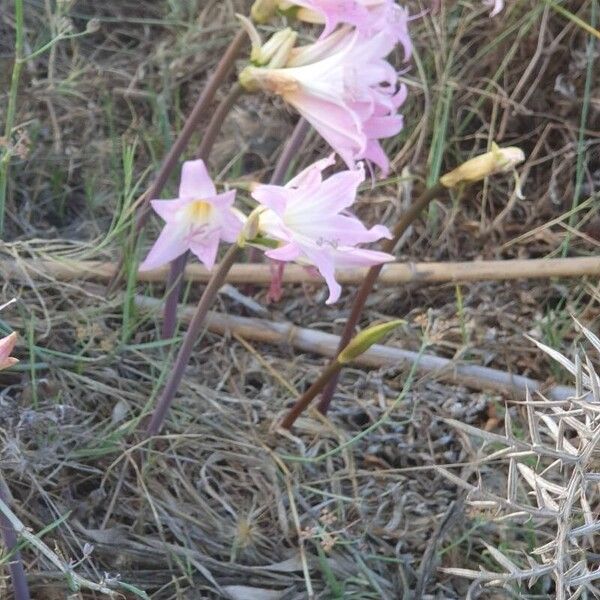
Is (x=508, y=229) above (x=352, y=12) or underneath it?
underneath

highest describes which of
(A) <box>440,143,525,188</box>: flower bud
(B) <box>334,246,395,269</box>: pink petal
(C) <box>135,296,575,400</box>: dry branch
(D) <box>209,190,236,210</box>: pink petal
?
(A) <box>440,143,525,188</box>: flower bud

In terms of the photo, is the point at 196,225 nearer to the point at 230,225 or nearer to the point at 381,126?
the point at 230,225

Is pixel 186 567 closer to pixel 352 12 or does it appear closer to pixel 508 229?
pixel 352 12

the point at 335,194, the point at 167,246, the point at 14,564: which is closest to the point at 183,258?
the point at 167,246

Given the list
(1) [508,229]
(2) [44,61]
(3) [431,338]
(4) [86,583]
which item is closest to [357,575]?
(3) [431,338]

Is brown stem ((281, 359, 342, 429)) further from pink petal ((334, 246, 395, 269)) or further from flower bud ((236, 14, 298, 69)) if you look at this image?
flower bud ((236, 14, 298, 69))

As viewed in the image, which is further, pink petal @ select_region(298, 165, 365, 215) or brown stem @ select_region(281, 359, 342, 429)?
brown stem @ select_region(281, 359, 342, 429)

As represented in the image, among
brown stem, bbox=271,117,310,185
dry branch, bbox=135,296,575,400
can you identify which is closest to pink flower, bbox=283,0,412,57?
brown stem, bbox=271,117,310,185

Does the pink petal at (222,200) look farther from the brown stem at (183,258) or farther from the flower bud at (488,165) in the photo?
the flower bud at (488,165)
